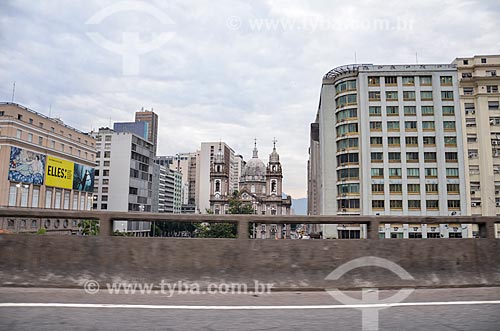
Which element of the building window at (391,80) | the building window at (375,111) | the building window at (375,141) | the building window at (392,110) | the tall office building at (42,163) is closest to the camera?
the building window at (375,141)

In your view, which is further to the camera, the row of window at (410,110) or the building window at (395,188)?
the row of window at (410,110)

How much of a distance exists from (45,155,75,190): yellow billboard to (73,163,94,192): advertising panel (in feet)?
4.46

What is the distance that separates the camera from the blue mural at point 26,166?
59094 mm

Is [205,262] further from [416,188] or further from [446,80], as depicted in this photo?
[446,80]

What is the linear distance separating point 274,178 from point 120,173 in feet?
150

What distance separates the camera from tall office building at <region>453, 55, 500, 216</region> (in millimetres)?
52750

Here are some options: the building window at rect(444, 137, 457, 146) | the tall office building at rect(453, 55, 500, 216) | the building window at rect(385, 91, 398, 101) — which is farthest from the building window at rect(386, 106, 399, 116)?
the tall office building at rect(453, 55, 500, 216)

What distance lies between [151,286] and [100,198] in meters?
98.6

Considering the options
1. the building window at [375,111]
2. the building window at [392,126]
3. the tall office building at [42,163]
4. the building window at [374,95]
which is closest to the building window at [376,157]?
the building window at [392,126]

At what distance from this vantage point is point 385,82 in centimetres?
5491

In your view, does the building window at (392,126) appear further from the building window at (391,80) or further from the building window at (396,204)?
the building window at (396,204)

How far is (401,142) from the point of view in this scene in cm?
5394

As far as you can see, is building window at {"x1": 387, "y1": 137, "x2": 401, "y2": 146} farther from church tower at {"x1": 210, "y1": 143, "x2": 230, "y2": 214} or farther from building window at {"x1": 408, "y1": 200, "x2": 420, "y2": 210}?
church tower at {"x1": 210, "y1": 143, "x2": 230, "y2": 214}

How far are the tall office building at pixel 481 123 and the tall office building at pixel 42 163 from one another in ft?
180
